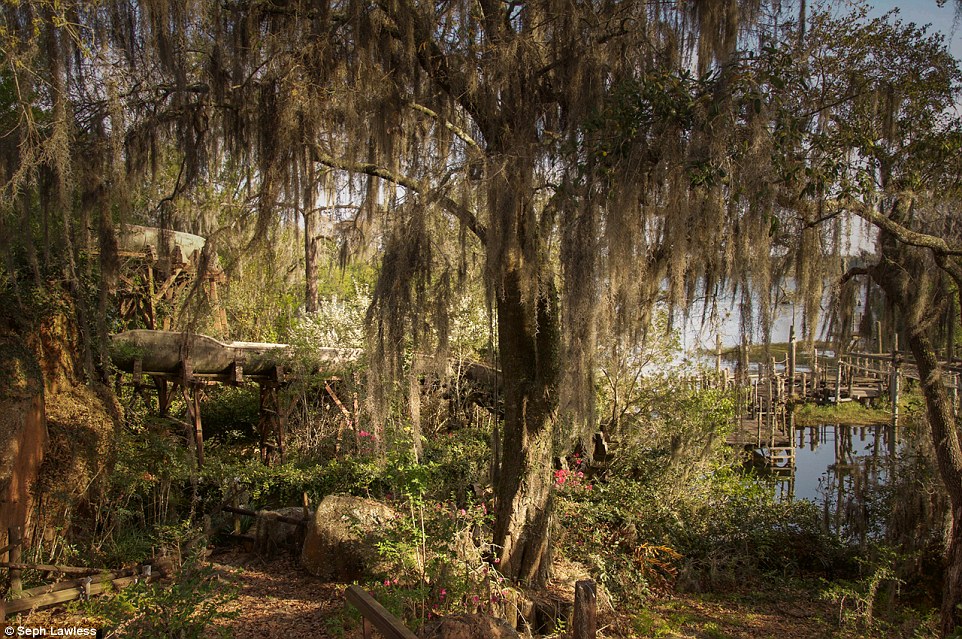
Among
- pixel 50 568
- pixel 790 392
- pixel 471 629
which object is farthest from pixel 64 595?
pixel 790 392

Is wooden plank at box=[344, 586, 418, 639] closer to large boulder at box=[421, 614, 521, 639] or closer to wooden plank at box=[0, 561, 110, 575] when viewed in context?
large boulder at box=[421, 614, 521, 639]

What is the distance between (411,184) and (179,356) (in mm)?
4994

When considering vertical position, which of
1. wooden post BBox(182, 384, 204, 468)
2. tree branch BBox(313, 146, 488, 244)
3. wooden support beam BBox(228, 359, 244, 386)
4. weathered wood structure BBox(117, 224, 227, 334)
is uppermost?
tree branch BBox(313, 146, 488, 244)

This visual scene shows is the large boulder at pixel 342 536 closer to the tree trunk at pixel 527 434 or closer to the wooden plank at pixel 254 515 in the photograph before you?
the wooden plank at pixel 254 515

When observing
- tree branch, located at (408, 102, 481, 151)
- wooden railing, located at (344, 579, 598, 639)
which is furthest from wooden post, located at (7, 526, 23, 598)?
tree branch, located at (408, 102, 481, 151)

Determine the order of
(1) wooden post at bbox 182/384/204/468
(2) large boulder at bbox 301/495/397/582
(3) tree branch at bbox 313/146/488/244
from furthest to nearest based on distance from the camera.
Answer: (1) wooden post at bbox 182/384/204/468, (2) large boulder at bbox 301/495/397/582, (3) tree branch at bbox 313/146/488/244

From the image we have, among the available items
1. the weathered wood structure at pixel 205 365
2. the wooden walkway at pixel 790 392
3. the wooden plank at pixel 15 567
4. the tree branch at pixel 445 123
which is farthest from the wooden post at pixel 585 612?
the wooden walkway at pixel 790 392

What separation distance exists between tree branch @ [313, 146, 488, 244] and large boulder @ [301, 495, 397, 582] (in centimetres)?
290

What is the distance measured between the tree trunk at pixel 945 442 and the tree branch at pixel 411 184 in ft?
13.9

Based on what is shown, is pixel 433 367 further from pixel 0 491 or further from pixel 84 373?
pixel 84 373

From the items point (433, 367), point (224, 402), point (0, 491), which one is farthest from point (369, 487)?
point (224, 402)

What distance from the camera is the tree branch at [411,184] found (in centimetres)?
A: 601

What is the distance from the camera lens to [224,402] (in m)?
13.0

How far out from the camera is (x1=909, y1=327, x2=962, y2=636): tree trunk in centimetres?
616
